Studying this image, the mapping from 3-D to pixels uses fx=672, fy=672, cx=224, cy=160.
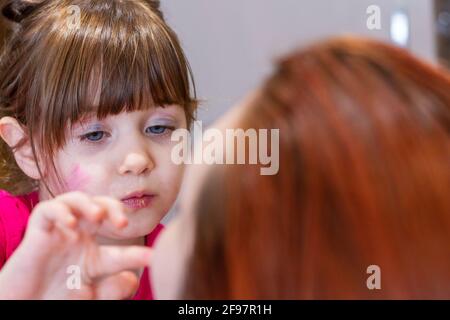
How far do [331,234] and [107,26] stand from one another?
0.58 meters

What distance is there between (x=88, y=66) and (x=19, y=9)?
217 mm

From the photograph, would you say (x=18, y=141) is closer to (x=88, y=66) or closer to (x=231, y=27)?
(x=88, y=66)

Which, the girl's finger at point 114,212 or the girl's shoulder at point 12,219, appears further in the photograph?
the girl's shoulder at point 12,219

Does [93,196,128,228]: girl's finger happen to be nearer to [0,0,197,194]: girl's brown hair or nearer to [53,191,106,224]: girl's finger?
[53,191,106,224]: girl's finger

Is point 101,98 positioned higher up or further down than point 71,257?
higher up

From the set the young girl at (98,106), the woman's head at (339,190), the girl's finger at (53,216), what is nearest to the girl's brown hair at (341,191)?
the woman's head at (339,190)

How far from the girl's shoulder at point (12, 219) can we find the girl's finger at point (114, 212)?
1.62 feet

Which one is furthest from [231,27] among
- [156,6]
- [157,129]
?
[157,129]

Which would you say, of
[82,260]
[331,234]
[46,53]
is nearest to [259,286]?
[331,234]

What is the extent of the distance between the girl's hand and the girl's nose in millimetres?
248

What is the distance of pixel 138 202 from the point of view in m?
0.89

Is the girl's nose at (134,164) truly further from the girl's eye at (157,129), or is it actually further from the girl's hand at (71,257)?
the girl's hand at (71,257)

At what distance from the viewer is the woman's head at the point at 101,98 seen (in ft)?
2.86

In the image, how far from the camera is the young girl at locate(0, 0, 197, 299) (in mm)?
874
